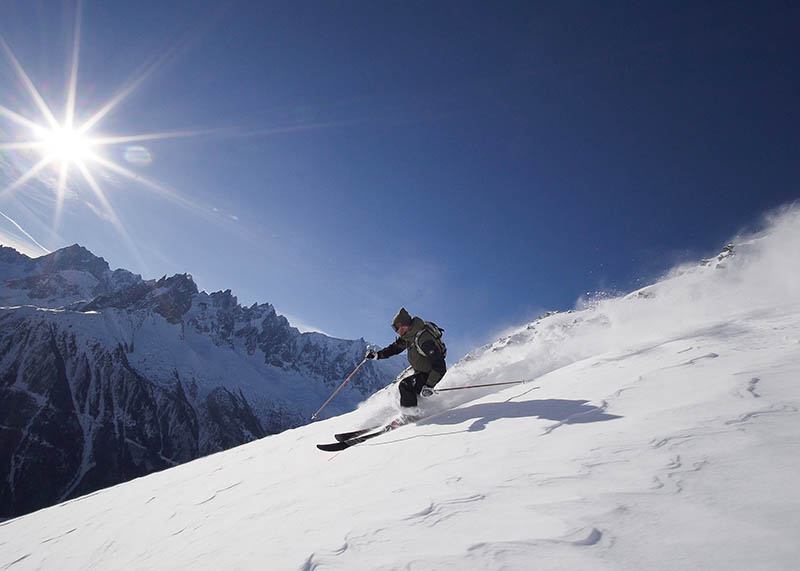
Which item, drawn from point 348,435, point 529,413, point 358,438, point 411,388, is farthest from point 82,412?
point 529,413

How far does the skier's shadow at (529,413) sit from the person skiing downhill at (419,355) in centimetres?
85

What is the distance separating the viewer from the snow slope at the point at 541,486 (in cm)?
211

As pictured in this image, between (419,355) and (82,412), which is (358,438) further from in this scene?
(82,412)

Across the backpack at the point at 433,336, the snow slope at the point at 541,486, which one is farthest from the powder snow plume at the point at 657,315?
the backpack at the point at 433,336

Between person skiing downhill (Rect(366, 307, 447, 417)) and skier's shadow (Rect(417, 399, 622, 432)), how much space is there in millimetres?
854

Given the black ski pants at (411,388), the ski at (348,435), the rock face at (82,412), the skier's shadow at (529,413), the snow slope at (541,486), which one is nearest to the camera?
the snow slope at (541,486)

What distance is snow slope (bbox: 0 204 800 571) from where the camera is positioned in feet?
6.91

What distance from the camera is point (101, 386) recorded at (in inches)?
6713

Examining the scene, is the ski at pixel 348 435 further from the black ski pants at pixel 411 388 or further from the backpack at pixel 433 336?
the backpack at pixel 433 336

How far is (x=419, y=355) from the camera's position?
8297 mm

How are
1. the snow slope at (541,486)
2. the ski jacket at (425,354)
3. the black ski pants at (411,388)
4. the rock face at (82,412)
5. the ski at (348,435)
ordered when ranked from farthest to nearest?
1. the rock face at (82,412)
2. the black ski pants at (411,388)
3. the ski jacket at (425,354)
4. the ski at (348,435)
5. the snow slope at (541,486)

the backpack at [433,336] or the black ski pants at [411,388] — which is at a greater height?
the backpack at [433,336]

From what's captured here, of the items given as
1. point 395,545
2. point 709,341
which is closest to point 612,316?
point 709,341

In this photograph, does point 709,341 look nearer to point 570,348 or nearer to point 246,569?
point 570,348
